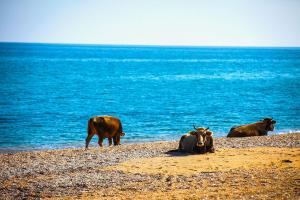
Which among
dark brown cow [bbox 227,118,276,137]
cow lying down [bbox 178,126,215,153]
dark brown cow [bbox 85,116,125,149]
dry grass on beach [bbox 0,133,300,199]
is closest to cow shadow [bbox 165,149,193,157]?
dry grass on beach [bbox 0,133,300,199]

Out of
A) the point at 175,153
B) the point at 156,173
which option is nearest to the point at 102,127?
the point at 175,153

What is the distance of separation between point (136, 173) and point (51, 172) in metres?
3.31

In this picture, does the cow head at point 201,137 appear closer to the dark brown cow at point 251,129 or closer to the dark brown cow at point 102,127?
the dark brown cow at point 102,127

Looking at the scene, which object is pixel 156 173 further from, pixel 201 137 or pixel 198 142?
pixel 201 137

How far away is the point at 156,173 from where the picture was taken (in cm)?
1641

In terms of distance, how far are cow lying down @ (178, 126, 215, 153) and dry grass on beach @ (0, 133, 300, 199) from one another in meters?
0.61

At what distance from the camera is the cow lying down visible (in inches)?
796

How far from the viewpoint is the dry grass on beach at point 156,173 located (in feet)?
45.0

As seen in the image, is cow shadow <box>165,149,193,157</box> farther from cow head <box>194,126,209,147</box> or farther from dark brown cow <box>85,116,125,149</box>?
dark brown cow <box>85,116,125,149</box>

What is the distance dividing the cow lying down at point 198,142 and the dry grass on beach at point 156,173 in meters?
0.61

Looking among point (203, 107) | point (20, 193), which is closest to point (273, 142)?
point (20, 193)

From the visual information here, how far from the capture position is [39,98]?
183ft

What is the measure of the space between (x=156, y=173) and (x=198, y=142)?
4.08 meters

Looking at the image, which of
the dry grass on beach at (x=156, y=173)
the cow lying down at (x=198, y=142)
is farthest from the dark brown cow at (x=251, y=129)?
the cow lying down at (x=198, y=142)
